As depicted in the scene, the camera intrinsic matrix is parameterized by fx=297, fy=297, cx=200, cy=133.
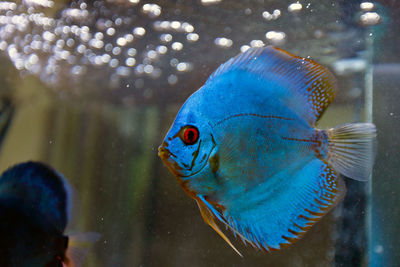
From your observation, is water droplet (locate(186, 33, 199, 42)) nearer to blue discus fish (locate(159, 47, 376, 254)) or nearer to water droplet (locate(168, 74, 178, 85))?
water droplet (locate(168, 74, 178, 85))

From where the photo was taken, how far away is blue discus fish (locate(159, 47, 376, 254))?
1.57 feet

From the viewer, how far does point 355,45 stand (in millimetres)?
1339

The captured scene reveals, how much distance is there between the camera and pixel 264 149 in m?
0.51

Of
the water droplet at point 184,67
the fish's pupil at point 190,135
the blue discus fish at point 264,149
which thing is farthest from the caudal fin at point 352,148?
the water droplet at point 184,67

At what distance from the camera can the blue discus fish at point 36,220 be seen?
0.99m

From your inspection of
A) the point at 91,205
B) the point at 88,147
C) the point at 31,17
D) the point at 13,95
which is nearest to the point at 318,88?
the point at 91,205

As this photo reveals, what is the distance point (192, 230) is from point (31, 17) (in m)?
1.64

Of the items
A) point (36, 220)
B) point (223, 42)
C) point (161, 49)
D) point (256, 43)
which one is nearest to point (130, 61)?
point (161, 49)

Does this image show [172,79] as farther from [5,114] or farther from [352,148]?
[5,114]

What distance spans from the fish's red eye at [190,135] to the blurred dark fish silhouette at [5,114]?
1.97 m

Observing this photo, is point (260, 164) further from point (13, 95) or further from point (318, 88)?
point (13, 95)

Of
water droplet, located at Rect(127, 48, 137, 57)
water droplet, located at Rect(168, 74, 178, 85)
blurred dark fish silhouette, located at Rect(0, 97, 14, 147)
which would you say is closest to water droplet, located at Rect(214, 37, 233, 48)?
water droplet, located at Rect(168, 74, 178, 85)

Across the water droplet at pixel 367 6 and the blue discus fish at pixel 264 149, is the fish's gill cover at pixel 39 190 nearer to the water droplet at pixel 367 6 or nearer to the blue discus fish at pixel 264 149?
the blue discus fish at pixel 264 149

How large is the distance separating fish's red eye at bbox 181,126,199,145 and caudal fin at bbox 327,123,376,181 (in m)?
0.26
